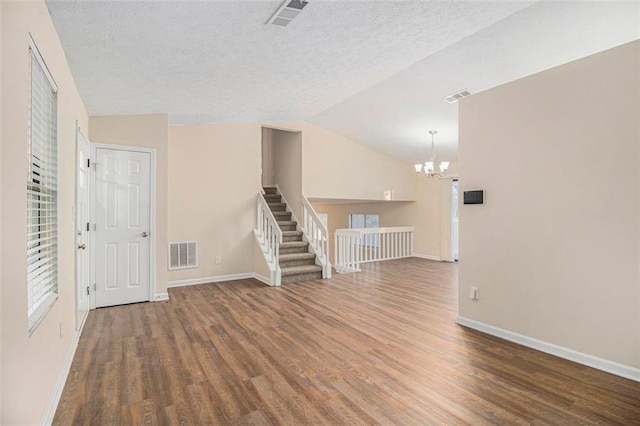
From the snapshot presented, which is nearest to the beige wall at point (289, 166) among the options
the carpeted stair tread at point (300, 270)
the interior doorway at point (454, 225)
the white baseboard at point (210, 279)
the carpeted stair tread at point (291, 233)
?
the carpeted stair tread at point (291, 233)

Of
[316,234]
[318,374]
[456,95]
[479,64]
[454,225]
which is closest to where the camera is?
[318,374]

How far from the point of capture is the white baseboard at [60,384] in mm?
1947

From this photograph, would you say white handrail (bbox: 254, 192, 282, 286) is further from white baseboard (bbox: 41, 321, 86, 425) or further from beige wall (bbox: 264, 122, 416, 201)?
white baseboard (bbox: 41, 321, 86, 425)

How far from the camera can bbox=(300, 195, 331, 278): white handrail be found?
20.5ft

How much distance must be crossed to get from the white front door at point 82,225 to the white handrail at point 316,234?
11.7ft

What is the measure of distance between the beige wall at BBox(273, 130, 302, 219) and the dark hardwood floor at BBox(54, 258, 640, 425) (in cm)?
344

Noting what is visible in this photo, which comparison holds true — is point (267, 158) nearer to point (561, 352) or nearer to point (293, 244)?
point (293, 244)

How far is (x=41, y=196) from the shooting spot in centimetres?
209

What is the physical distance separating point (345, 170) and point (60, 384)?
637cm

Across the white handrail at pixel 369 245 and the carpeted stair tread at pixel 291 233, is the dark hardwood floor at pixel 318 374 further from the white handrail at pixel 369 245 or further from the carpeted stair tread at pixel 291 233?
the white handrail at pixel 369 245

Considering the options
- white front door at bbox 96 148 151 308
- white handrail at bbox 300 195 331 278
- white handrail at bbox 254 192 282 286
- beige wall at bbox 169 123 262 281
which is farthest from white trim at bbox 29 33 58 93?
white handrail at bbox 300 195 331 278

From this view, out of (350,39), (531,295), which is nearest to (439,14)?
(350,39)

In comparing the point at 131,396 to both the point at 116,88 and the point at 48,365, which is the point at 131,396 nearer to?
the point at 48,365

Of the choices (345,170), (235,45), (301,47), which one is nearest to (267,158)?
(345,170)
